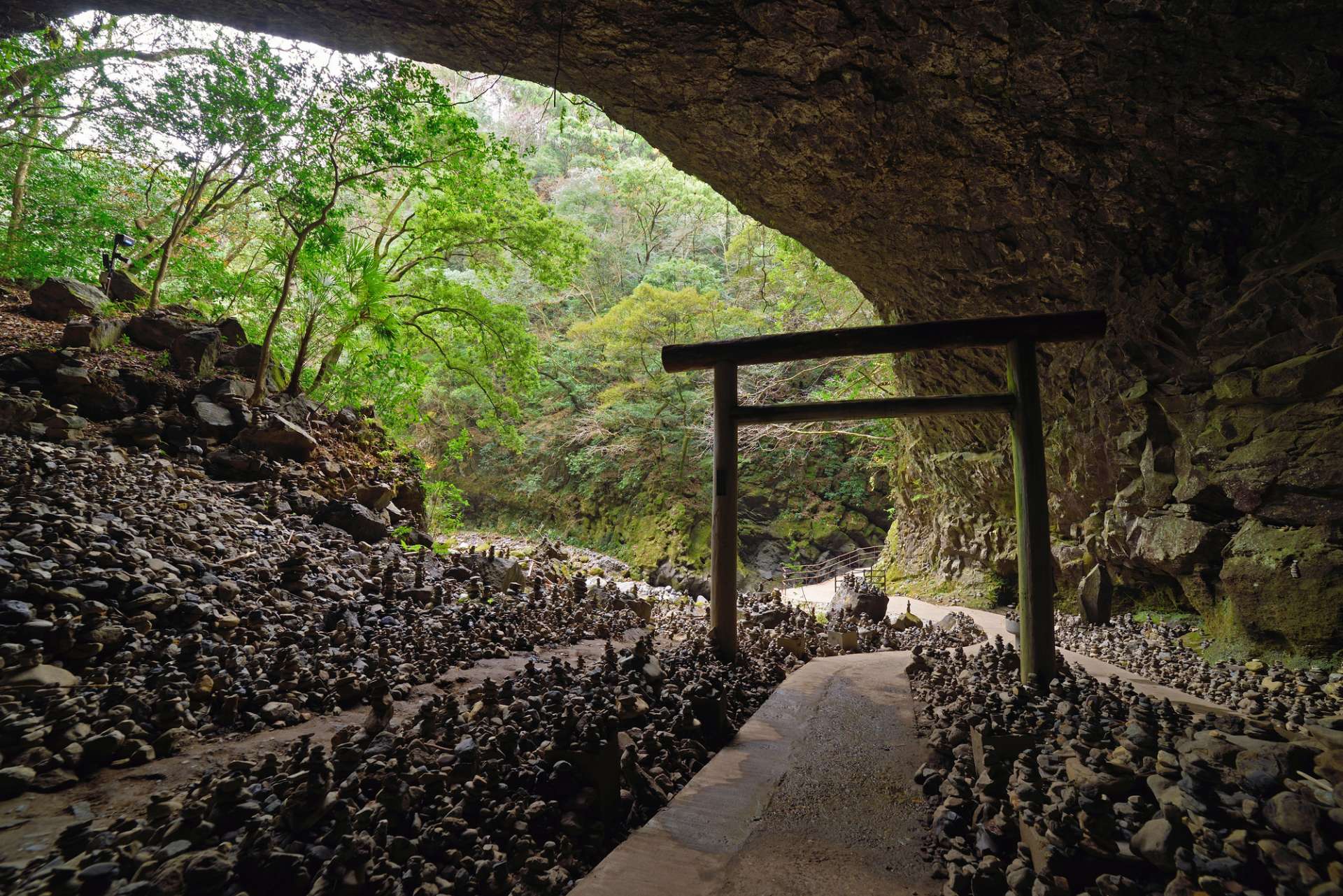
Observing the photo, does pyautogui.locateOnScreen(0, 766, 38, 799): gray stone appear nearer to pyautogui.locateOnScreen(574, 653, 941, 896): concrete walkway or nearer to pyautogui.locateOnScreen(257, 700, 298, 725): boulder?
pyautogui.locateOnScreen(257, 700, 298, 725): boulder

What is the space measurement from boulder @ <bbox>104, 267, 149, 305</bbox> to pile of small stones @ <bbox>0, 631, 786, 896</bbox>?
801 cm

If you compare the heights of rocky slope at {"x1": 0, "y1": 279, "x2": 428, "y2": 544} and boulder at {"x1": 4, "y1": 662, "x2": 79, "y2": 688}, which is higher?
rocky slope at {"x1": 0, "y1": 279, "x2": 428, "y2": 544}

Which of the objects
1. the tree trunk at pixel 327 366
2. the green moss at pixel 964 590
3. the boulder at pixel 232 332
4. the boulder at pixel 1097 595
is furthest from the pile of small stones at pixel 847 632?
the boulder at pixel 232 332

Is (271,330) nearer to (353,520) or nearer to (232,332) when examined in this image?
(232,332)

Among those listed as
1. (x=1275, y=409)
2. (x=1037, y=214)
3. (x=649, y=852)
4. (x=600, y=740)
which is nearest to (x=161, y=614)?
(x=600, y=740)

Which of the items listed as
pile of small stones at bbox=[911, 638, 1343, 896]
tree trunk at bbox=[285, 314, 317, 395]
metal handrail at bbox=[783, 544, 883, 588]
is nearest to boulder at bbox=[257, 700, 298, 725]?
pile of small stones at bbox=[911, 638, 1343, 896]

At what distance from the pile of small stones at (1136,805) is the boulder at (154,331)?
8.71 m

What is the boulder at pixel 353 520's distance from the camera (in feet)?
19.7

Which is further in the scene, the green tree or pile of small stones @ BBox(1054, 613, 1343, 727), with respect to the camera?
the green tree

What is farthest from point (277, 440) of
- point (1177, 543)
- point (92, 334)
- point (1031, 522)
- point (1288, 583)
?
point (1288, 583)

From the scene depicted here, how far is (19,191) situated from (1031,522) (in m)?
12.4

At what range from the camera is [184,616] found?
3.30 meters

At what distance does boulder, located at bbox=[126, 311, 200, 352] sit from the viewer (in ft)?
20.9

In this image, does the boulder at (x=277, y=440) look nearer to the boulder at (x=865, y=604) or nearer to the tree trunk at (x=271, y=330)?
the tree trunk at (x=271, y=330)
